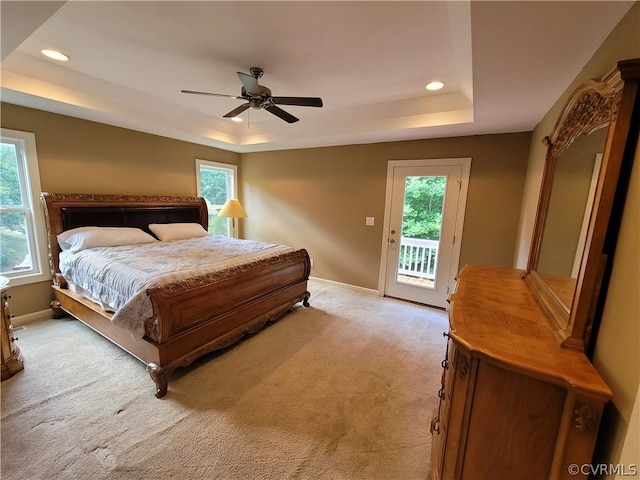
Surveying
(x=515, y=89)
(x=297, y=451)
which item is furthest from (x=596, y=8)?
(x=297, y=451)

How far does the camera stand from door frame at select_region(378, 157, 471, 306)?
3.34 meters

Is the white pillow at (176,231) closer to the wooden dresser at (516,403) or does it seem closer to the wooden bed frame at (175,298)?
the wooden bed frame at (175,298)

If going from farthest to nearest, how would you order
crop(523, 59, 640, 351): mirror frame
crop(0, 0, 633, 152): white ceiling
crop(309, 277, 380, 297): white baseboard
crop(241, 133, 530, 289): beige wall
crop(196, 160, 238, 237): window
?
crop(196, 160, 238, 237): window < crop(309, 277, 380, 297): white baseboard < crop(241, 133, 530, 289): beige wall < crop(0, 0, 633, 152): white ceiling < crop(523, 59, 640, 351): mirror frame

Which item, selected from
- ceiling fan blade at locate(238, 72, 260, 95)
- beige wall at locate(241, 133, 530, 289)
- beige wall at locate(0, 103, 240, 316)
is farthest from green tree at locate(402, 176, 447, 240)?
beige wall at locate(0, 103, 240, 316)

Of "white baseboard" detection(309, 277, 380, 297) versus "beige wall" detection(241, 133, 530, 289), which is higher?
"beige wall" detection(241, 133, 530, 289)

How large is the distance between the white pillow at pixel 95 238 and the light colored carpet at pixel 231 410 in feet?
2.92

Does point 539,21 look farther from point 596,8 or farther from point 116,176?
point 116,176

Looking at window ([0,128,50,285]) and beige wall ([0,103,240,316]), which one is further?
beige wall ([0,103,240,316])

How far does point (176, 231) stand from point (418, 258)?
3501 millimetres

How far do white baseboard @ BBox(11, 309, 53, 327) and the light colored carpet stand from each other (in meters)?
0.15

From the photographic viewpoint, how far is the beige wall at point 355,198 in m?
3.19

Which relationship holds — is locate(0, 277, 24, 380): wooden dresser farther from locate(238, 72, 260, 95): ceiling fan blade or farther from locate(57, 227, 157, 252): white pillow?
locate(238, 72, 260, 95): ceiling fan blade

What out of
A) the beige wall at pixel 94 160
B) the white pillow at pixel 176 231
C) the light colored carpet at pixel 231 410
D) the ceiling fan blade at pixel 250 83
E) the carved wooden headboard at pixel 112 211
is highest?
the ceiling fan blade at pixel 250 83

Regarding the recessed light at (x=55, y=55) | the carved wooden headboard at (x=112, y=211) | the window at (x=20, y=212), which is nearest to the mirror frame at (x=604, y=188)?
the recessed light at (x=55, y=55)
